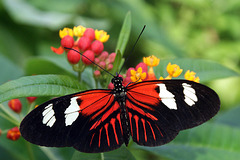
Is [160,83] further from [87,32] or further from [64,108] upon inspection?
[87,32]

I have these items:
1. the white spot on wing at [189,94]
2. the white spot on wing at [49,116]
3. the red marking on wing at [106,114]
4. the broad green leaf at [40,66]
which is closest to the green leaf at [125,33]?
the red marking on wing at [106,114]

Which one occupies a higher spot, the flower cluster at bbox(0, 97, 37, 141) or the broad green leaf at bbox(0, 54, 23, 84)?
the broad green leaf at bbox(0, 54, 23, 84)

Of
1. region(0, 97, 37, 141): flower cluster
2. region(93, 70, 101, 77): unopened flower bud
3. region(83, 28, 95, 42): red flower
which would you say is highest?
region(83, 28, 95, 42): red flower

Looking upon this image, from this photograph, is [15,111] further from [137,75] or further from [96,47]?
[137,75]

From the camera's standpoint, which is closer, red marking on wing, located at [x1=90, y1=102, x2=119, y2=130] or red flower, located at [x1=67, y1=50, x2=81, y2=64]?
red marking on wing, located at [x1=90, y1=102, x2=119, y2=130]

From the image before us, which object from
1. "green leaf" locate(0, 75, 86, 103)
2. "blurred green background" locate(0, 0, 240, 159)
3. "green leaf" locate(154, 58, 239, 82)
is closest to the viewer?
"green leaf" locate(0, 75, 86, 103)

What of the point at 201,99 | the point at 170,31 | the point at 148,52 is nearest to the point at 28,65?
the point at 201,99

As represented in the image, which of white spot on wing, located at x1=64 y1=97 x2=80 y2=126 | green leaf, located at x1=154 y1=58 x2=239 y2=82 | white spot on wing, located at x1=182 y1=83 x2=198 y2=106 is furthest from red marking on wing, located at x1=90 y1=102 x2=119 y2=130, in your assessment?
green leaf, located at x1=154 y1=58 x2=239 y2=82

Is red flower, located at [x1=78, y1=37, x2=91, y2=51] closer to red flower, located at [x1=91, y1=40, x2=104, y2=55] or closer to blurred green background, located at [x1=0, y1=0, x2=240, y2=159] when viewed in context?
red flower, located at [x1=91, y1=40, x2=104, y2=55]
